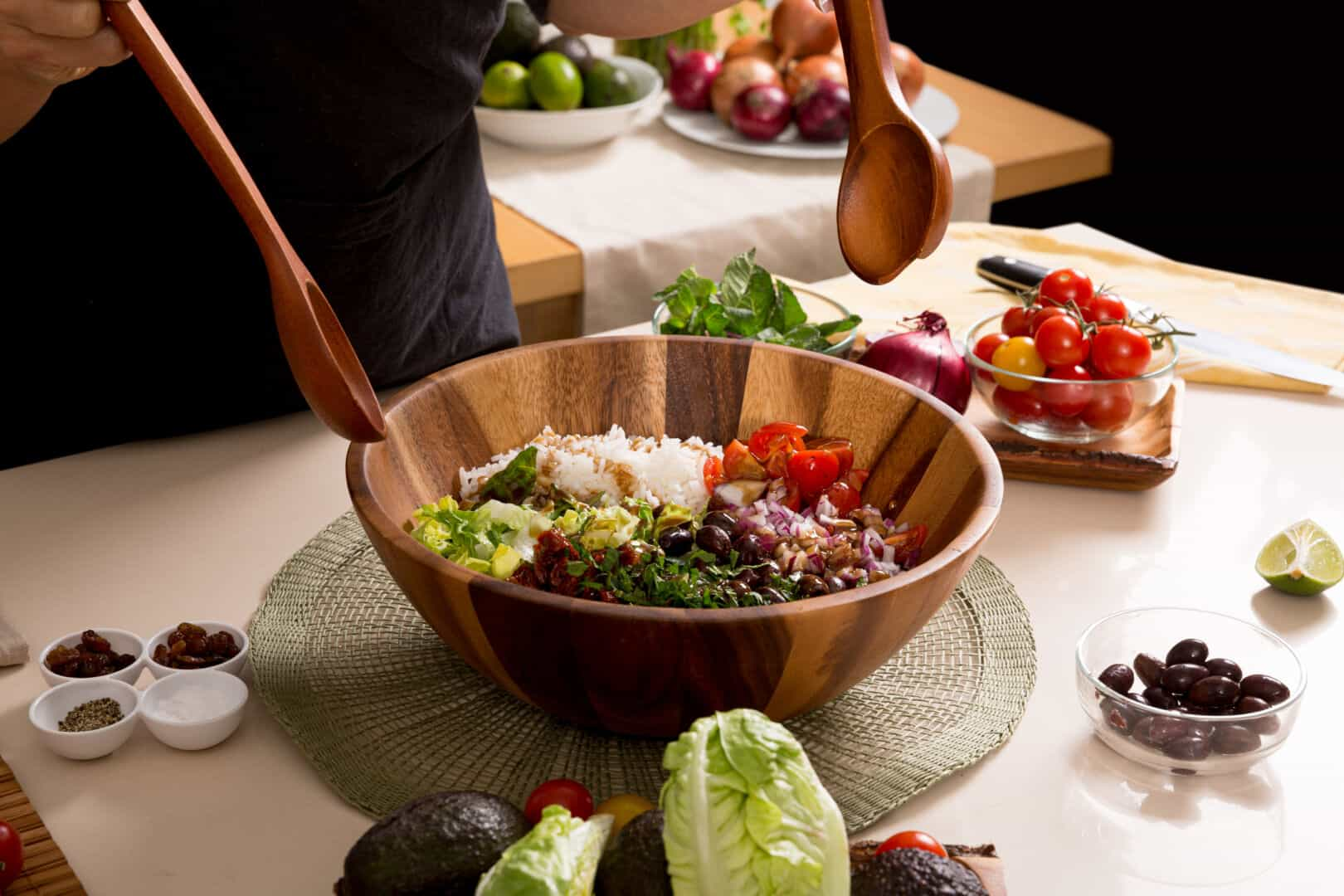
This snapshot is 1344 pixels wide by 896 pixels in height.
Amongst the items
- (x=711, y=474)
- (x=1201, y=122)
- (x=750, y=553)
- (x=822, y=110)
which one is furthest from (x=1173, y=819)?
(x=1201, y=122)

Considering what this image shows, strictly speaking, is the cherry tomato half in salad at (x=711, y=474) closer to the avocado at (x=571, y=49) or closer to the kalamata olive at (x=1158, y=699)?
the kalamata olive at (x=1158, y=699)

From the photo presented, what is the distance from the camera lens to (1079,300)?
1.50 meters

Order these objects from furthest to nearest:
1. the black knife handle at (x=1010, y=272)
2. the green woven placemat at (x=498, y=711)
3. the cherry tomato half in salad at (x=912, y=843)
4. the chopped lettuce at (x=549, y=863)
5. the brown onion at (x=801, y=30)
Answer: the brown onion at (x=801, y=30), the black knife handle at (x=1010, y=272), the green woven placemat at (x=498, y=711), the cherry tomato half in salad at (x=912, y=843), the chopped lettuce at (x=549, y=863)

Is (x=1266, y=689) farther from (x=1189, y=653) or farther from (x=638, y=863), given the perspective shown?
(x=638, y=863)

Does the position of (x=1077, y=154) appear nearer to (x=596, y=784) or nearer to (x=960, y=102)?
(x=960, y=102)

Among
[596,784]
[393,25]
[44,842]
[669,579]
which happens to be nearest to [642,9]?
[393,25]

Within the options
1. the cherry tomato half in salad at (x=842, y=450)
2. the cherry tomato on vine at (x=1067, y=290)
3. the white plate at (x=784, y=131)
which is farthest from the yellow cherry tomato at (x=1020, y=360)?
the white plate at (x=784, y=131)

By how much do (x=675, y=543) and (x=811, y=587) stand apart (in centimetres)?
12

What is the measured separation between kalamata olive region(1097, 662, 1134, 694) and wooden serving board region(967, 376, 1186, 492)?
378 mm

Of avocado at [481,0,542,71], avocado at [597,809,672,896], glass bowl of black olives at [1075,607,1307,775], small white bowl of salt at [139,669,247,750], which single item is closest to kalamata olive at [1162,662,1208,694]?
glass bowl of black olives at [1075,607,1307,775]

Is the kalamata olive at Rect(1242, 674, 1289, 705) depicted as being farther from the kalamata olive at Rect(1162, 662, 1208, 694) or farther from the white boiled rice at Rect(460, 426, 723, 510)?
the white boiled rice at Rect(460, 426, 723, 510)

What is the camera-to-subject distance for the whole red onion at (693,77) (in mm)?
2662

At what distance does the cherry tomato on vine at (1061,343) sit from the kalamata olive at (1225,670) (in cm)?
46

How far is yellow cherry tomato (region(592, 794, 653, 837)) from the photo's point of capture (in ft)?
2.70
